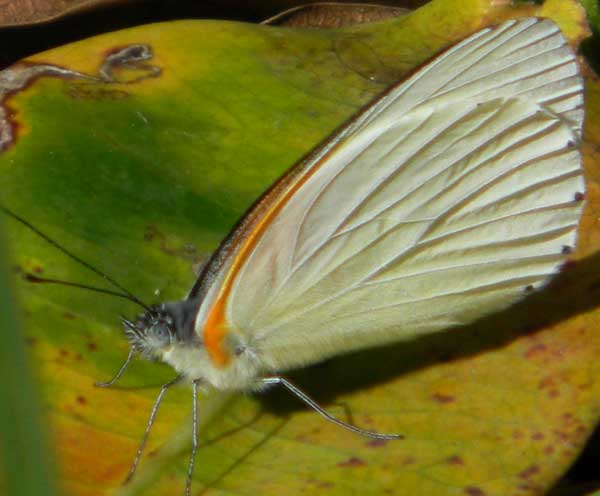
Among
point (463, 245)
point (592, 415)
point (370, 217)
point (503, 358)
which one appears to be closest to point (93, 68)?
point (370, 217)

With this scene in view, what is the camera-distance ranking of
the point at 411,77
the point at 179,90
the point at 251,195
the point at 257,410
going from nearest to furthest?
the point at 411,77 → the point at 257,410 → the point at 251,195 → the point at 179,90

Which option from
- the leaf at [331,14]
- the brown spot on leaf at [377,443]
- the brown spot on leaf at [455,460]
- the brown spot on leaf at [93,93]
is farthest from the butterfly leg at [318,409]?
the leaf at [331,14]

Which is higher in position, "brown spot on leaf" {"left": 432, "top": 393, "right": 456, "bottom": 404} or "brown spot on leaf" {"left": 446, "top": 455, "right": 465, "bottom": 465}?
"brown spot on leaf" {"left": 432, "top": 393, "right": 456, "bottom": 404}

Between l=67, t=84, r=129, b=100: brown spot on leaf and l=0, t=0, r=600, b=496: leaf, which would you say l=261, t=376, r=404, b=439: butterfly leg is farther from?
l=67, t=84, r=129, b=100: brown spot on leaf

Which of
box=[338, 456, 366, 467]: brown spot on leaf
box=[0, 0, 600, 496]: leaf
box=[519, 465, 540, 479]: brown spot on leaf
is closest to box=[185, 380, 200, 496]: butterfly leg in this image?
box=[0, 0, 600, 496]: leaf

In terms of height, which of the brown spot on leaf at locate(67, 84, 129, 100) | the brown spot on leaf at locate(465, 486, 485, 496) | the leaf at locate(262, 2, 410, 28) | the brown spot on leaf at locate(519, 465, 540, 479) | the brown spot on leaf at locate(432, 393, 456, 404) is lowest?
the brown spot on leaf at locate(465, 486, 485, 496)

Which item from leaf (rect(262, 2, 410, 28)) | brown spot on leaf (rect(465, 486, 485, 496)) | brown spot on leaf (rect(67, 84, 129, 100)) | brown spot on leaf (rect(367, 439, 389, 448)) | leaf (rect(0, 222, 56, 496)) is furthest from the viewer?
leaf (rect(262, 2, 410, 28))

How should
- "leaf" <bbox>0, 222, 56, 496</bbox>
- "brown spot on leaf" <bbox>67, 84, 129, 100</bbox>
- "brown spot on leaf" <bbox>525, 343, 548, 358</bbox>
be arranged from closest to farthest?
1. "leaf" <bbox>0, 222, 56, 496</bbox>
2. "brown spot on leaf" <bbox>525, 343, 548, 358</bbox>
3. "brown spot on leaf" <bbox>67, 84, 129, 100</bbox>

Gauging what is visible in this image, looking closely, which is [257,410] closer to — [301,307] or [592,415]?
[301,307]
